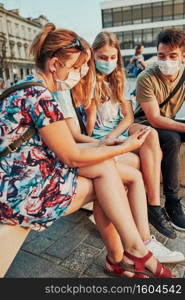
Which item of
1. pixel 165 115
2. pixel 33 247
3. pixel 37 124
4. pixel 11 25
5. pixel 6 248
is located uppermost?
pixel 11 25

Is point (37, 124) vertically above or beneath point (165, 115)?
above

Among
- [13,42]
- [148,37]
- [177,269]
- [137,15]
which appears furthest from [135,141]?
[13,42]

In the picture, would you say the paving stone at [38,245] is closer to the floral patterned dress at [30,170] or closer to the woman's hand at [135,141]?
the floral patterned dress at [30,170]

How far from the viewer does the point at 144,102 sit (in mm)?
2547

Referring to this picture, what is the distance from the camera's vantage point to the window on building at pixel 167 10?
36156 millimetres

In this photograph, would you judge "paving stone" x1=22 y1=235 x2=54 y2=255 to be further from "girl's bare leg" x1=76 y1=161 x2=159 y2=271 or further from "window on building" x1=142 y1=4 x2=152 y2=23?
"window on building" x1=142 y1=4 x2=152 y2=23

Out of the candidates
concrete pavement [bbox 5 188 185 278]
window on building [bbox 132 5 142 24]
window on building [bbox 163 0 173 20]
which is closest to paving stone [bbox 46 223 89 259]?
concrete pavement [bbox 5 188 185 278]

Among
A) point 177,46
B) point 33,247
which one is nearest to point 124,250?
point 33,247

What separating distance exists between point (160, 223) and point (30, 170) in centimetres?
119

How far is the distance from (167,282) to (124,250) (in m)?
0.28

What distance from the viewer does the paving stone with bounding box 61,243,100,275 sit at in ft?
6.34

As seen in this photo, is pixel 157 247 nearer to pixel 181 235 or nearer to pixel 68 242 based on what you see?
pixel 181 235

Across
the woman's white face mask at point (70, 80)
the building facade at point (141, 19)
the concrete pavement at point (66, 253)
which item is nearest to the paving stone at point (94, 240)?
the concrete pavement at point (66, 253)

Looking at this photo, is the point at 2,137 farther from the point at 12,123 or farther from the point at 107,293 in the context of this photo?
the point at 107,293
